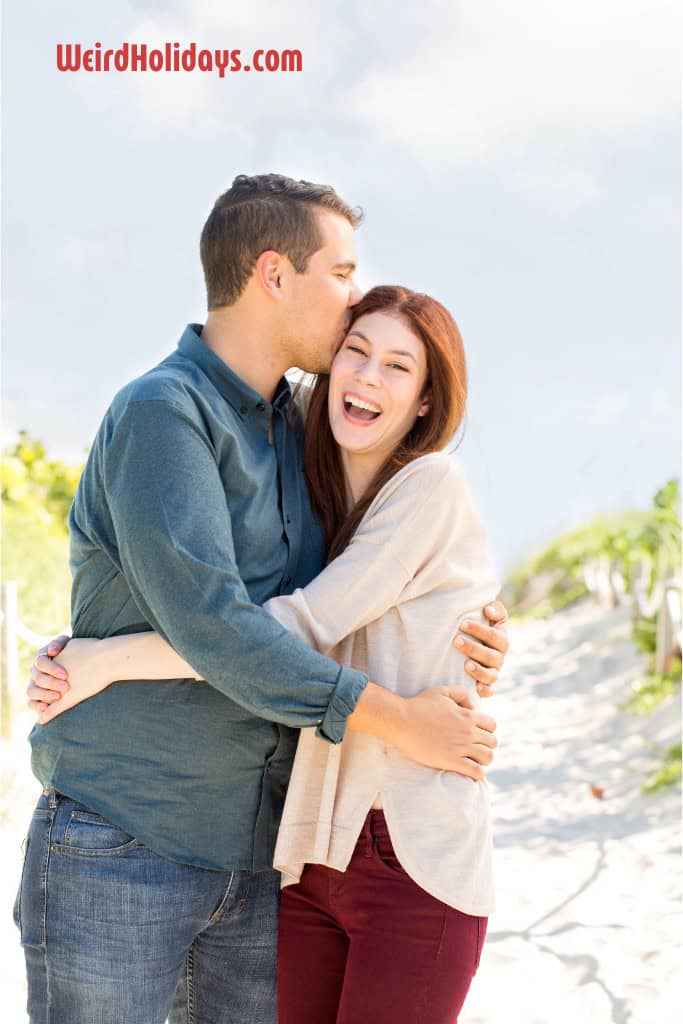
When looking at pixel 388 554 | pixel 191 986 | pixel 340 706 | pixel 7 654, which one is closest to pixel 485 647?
pixel 388 554

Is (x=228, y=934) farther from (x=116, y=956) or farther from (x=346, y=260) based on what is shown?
(x=346, y=260)

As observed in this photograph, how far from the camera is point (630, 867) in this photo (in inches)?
226

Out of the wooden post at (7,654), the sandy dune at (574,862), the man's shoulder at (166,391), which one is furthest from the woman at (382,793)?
the wooden post at (7,654)

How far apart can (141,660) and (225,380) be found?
22.0 inches

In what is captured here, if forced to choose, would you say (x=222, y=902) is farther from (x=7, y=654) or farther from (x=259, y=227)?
(x=7, y=654)

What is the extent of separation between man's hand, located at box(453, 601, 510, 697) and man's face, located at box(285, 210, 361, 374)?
0.61 metres

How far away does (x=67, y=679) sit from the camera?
2076 millimetres

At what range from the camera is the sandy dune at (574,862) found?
13.9 feet

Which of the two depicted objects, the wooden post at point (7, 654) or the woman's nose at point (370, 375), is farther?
the wooden post at point (7, 654)

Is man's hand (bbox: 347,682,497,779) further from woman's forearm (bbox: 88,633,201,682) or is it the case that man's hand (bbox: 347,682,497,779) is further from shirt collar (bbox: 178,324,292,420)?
shirt collar (bbox: 178,324,292,420)

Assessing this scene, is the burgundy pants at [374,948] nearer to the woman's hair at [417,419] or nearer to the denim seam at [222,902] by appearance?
the denim seam at [222,902]

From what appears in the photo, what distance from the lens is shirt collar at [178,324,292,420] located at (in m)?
2.21

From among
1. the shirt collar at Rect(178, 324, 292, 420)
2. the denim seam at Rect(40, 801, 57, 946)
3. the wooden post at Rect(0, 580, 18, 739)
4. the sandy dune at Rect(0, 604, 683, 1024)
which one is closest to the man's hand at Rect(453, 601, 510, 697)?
the shirt collar at Rect(178, 324, 292, 420)

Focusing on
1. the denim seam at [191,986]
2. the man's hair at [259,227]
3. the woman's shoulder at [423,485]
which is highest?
the man's hair at [259,227]
